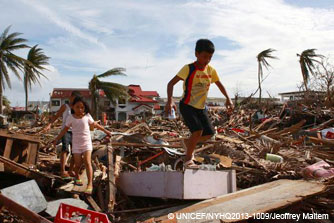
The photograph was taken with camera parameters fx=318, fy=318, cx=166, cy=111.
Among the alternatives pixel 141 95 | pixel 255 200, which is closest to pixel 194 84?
pixel 255 200

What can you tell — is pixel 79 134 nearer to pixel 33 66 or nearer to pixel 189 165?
pixel 189 165

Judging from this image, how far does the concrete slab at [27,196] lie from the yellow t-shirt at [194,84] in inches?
81.7

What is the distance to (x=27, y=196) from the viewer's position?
142 inches

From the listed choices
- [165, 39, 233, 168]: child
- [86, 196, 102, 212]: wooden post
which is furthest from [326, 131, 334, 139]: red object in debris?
[86, 196, 102, 212]: wooden post

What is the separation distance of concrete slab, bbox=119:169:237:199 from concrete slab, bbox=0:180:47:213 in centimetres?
113

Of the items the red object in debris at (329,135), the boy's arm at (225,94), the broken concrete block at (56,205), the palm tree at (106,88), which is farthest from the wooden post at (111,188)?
the palm tree at (106,88)

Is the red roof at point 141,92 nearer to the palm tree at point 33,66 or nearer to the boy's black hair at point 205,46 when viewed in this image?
the palm tree at point 33,66

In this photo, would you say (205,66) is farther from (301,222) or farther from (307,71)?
(307,71)

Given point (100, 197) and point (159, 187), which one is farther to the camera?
point (100, 197)

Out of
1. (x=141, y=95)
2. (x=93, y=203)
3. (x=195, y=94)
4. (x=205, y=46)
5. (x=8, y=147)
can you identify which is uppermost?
(x=141, y=95)

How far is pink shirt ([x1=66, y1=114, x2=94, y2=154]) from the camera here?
14.6 ft

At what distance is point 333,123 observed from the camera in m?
10.9

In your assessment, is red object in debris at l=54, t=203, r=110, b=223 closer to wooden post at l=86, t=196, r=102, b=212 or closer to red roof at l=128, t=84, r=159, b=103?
wooden post at l=86, t=196, r=102, b=212

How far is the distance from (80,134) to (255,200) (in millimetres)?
2495
